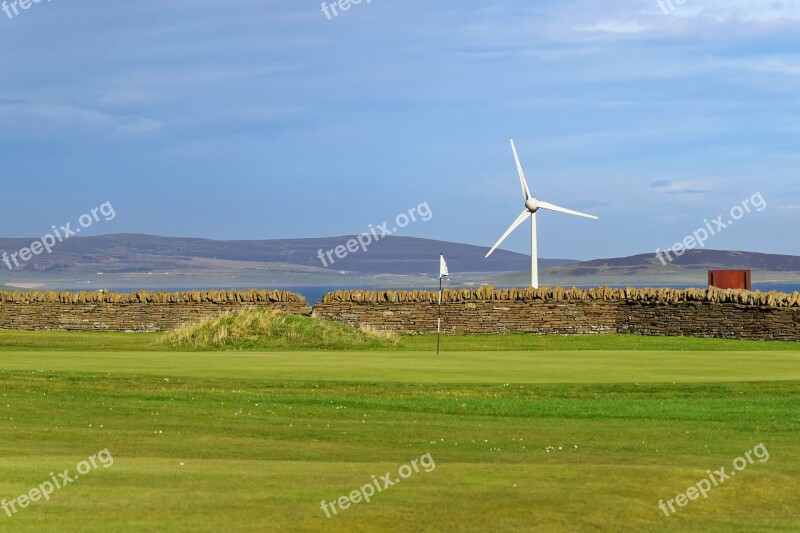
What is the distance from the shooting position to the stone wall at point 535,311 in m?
36.5

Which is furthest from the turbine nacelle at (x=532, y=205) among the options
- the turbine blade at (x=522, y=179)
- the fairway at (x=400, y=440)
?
the fairway at (x=400, y=440)

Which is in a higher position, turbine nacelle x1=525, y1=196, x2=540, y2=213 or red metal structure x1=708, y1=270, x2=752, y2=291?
turbine nacelle x1=525, y1=196, x2=540, y2=213

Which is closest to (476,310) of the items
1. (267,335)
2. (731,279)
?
(267,335)

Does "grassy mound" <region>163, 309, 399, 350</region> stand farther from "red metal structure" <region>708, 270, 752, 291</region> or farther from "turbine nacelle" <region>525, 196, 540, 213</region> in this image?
"red metal structure" <region>708, 270, 752, 291</region>

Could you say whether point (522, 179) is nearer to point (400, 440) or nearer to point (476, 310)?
point (476, 310)

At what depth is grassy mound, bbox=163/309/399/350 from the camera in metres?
31.2

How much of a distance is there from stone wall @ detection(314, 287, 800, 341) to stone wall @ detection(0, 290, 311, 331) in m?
2.16

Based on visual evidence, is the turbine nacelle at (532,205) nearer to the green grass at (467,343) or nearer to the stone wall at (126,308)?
the green grass at (467,343)

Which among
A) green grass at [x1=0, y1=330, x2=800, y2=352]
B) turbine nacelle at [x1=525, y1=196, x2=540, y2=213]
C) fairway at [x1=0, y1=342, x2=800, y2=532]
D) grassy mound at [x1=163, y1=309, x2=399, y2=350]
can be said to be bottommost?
green grass at [x1=0, y1=330, x2=800, y2=352]

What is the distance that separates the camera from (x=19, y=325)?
1629 inches

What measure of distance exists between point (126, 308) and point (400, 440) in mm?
29073

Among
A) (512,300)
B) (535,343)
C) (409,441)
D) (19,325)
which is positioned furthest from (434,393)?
(19,325)

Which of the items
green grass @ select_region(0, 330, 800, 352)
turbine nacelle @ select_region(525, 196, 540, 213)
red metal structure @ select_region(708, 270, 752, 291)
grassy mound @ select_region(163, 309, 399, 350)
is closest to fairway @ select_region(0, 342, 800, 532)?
green grass @ select_region(0, 330, 800, 352)

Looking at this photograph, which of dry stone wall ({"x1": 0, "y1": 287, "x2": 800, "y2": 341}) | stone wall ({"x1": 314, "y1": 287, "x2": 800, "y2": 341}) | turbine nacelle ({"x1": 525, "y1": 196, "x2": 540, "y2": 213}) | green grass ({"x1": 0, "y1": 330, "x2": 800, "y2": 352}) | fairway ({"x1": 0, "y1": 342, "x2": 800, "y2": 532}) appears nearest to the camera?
fairway ({"x1": 0, "y1": 342, "x2": 800, "y2": 532})
